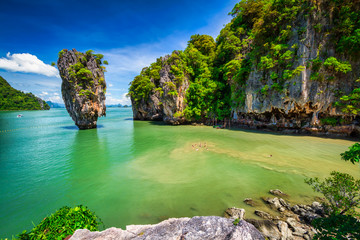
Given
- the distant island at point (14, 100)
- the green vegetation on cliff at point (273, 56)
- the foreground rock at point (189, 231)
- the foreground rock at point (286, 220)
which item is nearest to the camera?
the foreground rock at point (189, 231)

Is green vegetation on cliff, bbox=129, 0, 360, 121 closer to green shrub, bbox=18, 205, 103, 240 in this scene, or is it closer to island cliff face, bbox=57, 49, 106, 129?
island cliff face, bbox=57, 49, 106, 129

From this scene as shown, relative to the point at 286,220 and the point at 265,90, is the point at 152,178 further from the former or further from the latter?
the point at 265,90

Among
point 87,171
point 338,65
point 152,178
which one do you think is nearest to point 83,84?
→ point 87,171

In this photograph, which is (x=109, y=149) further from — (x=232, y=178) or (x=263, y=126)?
(x=263, y=126)

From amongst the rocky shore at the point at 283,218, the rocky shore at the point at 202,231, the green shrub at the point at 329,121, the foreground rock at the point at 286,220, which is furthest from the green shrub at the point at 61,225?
the green shrub at the point at 329,121

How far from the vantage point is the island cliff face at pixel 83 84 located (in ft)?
73.2

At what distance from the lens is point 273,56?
60.0 feet

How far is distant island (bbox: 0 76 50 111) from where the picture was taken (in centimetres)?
7521

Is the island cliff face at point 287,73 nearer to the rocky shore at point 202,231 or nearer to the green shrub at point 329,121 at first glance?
the green shrub at point 329,121

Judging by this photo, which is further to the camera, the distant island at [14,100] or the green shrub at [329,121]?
the distant island at [14,100]

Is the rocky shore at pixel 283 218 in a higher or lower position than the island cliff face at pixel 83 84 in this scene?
lower

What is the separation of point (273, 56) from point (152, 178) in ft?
69.2

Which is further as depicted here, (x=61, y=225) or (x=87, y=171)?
(x=87, y=171)

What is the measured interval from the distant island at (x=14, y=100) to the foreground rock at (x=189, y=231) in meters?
117
